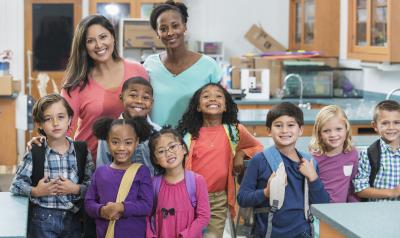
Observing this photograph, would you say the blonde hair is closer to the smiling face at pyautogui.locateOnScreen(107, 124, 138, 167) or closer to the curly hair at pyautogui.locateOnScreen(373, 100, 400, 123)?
the curly hair at pyautogui.locateOnScreen(373, 100, 400, 123)

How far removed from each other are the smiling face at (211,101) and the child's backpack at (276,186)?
294mm

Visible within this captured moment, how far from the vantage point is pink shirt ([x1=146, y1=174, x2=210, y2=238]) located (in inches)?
95.8

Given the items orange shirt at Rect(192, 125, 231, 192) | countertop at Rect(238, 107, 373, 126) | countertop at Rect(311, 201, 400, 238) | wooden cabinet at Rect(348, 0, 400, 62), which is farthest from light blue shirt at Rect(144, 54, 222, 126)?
wooden cabinet at Rect(348, 0, 400, 62)

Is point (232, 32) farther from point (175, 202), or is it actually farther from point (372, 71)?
point (175, 202)

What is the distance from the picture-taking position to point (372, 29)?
5.68 metres

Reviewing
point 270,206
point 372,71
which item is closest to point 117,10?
point 372,71

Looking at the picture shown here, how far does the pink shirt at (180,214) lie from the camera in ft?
7.98

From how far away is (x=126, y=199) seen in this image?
7.87 ft

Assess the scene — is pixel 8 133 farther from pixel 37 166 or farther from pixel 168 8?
pixel 37 166

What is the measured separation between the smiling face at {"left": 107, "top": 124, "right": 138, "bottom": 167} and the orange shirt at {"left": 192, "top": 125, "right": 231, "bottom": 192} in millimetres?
354

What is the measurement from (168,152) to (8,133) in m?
4.59

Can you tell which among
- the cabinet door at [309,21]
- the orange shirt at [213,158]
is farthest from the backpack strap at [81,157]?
the cabinet door at [309,21]

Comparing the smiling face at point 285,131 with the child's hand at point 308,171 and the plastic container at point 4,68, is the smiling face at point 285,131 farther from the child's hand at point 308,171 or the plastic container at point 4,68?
the plastic container at point 4,68

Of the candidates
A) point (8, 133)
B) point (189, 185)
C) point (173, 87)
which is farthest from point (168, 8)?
point (8, 133)
